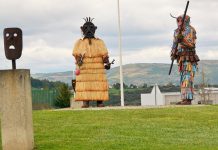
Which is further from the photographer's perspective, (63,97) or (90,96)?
(63,97)

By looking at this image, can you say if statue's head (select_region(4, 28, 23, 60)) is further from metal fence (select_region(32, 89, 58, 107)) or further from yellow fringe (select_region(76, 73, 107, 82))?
metal fence (select_region(32, 89, 58, 107))

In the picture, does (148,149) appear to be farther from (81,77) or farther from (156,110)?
(81,77)

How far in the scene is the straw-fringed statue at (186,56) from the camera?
25828 mm

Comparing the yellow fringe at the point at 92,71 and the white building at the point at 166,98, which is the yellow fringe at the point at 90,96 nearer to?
the yellow fringe at the point at 92,71

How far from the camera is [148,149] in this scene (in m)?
13.0

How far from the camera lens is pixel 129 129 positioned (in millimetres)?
16125

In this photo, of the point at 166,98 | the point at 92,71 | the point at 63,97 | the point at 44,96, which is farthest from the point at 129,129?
the point at 44,96

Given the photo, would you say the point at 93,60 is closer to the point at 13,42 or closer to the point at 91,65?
the point at 91,65

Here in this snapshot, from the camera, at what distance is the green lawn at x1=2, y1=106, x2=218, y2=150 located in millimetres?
13562

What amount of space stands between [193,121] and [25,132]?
6.78 meters

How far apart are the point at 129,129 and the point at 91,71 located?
32.6 feet

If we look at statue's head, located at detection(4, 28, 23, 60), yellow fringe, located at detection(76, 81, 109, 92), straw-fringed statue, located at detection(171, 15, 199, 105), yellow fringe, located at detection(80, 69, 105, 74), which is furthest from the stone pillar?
straw-fringed statue, located at detection(171, 15, 199, 105)

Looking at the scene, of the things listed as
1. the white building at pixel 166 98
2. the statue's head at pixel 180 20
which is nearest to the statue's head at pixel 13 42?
the statue's head at pixel 180 20

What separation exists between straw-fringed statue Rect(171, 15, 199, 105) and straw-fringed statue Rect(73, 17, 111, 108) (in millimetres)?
2842
